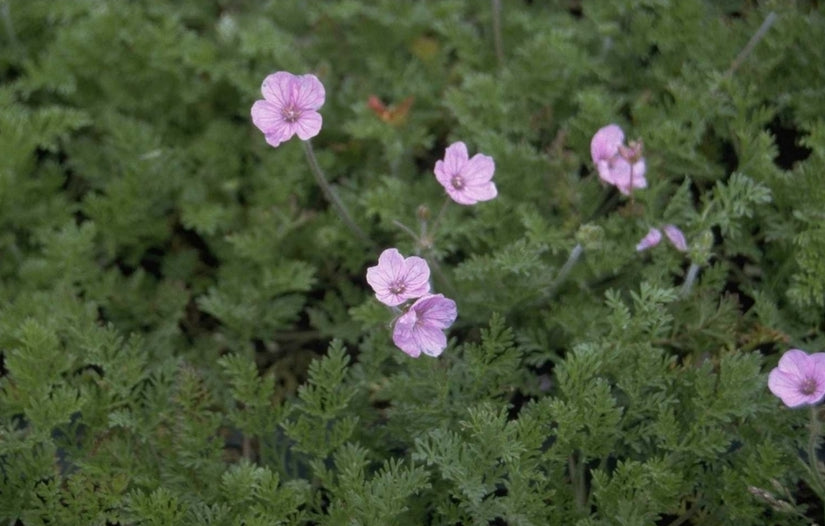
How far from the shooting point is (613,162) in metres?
2.56

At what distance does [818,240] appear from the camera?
233 centimetres

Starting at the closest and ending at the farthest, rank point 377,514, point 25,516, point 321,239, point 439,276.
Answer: point 377,514, point 25,516, point 439,276, point 321,239

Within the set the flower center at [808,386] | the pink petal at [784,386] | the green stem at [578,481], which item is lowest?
the green stem at [578,481]

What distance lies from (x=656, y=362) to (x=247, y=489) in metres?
1.01

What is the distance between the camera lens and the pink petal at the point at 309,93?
2.15 m

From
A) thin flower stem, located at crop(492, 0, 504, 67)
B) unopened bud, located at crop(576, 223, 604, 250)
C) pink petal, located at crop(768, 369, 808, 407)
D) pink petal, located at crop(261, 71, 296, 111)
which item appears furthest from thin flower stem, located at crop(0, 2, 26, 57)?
pink petal, located at crop(768, 369, 808, 407)

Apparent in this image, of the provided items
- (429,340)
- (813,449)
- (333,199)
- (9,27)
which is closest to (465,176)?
(333,199)

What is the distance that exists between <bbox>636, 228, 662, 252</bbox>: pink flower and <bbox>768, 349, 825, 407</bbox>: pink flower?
543 millimetres

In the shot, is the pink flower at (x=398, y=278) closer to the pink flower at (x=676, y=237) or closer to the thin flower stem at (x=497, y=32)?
the pink flower at (x=676, y=237)

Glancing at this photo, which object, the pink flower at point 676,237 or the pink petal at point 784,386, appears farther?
the pink flower at point 676,237

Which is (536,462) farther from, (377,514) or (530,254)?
(530,254)

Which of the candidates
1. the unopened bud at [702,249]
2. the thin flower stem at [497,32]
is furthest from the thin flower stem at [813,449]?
the thin flower stem at [497,32]

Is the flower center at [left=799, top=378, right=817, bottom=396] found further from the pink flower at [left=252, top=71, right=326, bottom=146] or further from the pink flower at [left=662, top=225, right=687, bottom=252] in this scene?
the pink flower at [left=252, top=71, right=326, bottom=146]

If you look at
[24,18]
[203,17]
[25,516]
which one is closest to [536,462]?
[25,516]
